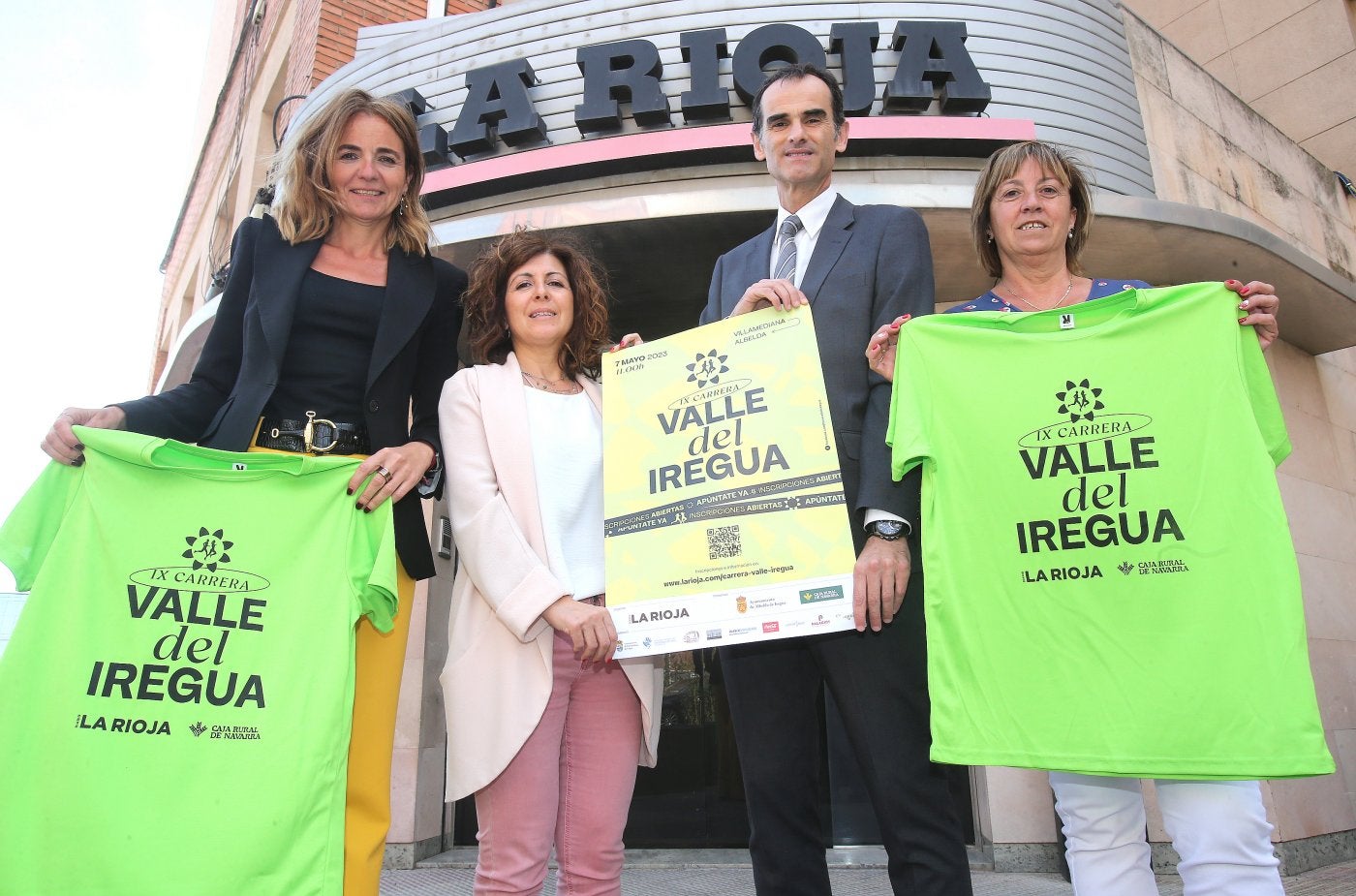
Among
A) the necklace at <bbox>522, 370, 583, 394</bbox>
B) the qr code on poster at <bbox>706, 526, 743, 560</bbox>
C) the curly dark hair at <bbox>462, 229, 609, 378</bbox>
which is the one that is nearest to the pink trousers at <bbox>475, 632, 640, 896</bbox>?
the qr code on poster at <bbox>706, 526, 743, 560</bbox>

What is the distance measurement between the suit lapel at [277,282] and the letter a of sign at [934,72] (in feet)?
13.3

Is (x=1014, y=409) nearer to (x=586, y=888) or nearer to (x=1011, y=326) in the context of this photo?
(x=1011, y=326)

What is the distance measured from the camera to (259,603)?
1.88 m

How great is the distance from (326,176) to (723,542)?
150cm

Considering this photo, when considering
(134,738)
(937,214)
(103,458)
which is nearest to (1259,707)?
(134,738)

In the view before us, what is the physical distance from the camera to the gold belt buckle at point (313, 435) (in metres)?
2.07

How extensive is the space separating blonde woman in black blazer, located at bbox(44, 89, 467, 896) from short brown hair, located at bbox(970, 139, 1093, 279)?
4.92 feet

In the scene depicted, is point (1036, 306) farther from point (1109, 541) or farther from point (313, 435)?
point (313, 435)

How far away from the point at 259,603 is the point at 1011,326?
6.11ft

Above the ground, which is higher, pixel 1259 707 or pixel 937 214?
pixel 937 214

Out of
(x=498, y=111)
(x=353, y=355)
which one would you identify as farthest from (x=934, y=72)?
(x=353, y=355)

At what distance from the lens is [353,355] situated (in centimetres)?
216

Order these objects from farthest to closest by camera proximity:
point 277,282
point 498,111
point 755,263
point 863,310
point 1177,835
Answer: point 498,111 → point 755,263 → point 277,282 → point 863,310 → point 1177,835

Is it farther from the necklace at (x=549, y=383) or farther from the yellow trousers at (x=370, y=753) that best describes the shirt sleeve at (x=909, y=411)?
the yellow trousers at (x=370, y=753)
